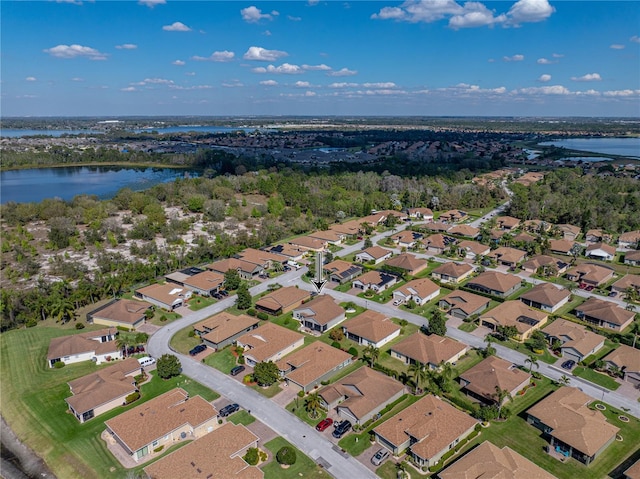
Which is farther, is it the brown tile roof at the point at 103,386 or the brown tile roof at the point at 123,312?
the brown tile roof at the point at 123,312

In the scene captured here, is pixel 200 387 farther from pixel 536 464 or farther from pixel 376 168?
pixel 376 168

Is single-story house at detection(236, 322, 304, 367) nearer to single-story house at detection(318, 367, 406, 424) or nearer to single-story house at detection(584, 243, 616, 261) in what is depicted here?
single-story house at detection(318, 367, 406, 424)

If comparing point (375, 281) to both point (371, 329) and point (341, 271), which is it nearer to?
point (341, 271)

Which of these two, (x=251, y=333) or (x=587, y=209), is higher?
(x=587, y=209)

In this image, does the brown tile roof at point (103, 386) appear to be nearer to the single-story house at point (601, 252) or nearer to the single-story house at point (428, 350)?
the single-story house at point (428, 350)

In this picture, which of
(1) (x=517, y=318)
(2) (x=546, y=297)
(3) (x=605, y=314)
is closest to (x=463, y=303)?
(1) (x=517, y=318)

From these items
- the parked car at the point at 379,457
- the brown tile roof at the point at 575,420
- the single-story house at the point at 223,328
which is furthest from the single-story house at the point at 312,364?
the brown tile roof at the point at 575,420

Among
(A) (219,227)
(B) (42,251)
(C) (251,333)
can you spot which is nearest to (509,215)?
(A) (219,227)
